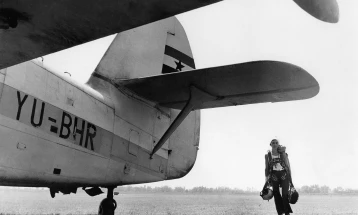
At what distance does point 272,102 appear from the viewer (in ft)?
15.2

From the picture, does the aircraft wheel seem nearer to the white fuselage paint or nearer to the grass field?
the white fuselage paint

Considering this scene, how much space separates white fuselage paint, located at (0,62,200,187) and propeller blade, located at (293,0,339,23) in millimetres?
3042

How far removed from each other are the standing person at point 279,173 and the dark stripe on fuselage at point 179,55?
8.76 ft

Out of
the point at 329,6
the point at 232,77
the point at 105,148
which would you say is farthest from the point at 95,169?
the point at 329,6

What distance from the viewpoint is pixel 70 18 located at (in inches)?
52.8

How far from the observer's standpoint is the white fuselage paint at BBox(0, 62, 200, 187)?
3355mm

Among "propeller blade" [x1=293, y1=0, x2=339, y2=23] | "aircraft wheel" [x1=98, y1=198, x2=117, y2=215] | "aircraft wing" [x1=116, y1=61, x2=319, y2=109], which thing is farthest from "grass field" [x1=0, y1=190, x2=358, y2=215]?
"propeller blade" [x1=293, y1=0, x2=339, y2=23]

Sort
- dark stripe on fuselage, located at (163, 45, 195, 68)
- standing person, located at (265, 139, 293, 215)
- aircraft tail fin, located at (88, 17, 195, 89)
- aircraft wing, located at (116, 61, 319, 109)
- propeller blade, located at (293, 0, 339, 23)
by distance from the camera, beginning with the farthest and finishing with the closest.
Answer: dark stripe on fuselage, located at (163, 45, 195, 68) < aircraft tail fin, located at (88, 17, 195, 89) < standing person, located at (265, 139, 293, 215) < aircraft wing, located at (116, 61, 319, 109) < propeller blade, located at (293, 0, 339, 23)

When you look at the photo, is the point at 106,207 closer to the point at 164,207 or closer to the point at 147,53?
the point at 147,53

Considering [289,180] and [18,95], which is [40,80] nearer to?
[18,95]

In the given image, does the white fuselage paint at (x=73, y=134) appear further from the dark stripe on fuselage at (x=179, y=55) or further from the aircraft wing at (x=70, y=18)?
the aircraft wing at (x=70, y=18)

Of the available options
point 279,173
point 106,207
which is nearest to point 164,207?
point 106,207

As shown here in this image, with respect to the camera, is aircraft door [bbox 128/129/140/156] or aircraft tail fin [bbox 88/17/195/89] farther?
aircraft tail fin [bbox 88/17/195/89]

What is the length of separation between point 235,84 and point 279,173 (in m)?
1.67
